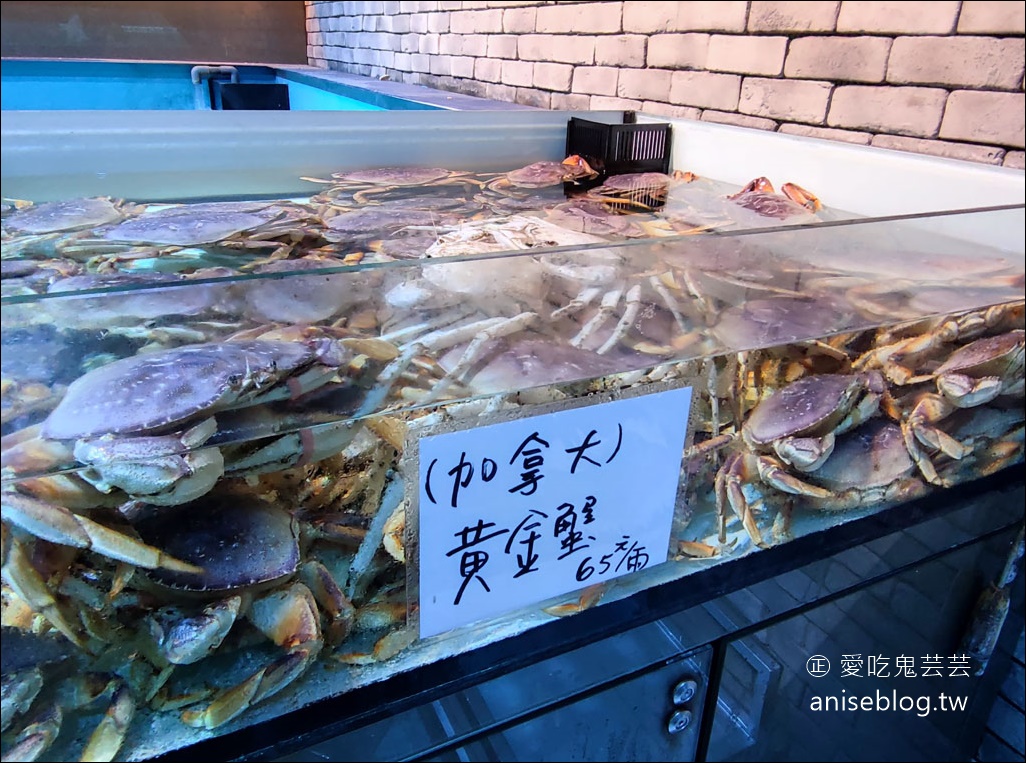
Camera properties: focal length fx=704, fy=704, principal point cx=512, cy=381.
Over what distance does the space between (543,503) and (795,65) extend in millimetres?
1580

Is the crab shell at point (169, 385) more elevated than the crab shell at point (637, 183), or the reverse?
the crab shell at point (169, 385)

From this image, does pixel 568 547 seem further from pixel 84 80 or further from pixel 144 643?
pixel 84 80

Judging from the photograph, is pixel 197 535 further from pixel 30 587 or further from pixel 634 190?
pixel 634 190

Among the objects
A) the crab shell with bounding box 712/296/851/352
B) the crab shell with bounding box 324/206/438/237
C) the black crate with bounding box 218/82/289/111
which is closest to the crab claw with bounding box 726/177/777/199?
the crab shell with bounding box 324/206/438/237

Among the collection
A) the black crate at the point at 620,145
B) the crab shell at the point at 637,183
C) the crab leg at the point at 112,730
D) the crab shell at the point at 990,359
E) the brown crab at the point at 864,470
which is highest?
the black crate at the point at 620,145

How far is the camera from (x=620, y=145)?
1.85 m

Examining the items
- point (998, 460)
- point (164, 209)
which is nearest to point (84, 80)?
point (164, 209)

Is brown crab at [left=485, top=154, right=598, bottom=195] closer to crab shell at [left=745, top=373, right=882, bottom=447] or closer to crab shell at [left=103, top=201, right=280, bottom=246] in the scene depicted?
crab shell at [left=103, top=201, right=280, bottom=246]

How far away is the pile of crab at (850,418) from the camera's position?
2.57 feet

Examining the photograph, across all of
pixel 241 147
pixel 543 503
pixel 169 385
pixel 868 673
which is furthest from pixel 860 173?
pixel 169 385

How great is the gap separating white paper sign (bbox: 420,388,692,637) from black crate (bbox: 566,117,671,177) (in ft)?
4.07

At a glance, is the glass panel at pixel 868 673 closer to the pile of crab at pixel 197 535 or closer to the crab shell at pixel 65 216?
the pile of crab at pixel 197 535

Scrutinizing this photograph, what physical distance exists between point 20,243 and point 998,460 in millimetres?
1347

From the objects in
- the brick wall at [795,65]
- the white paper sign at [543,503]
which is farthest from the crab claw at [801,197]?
the white paper sign at [543,503]
